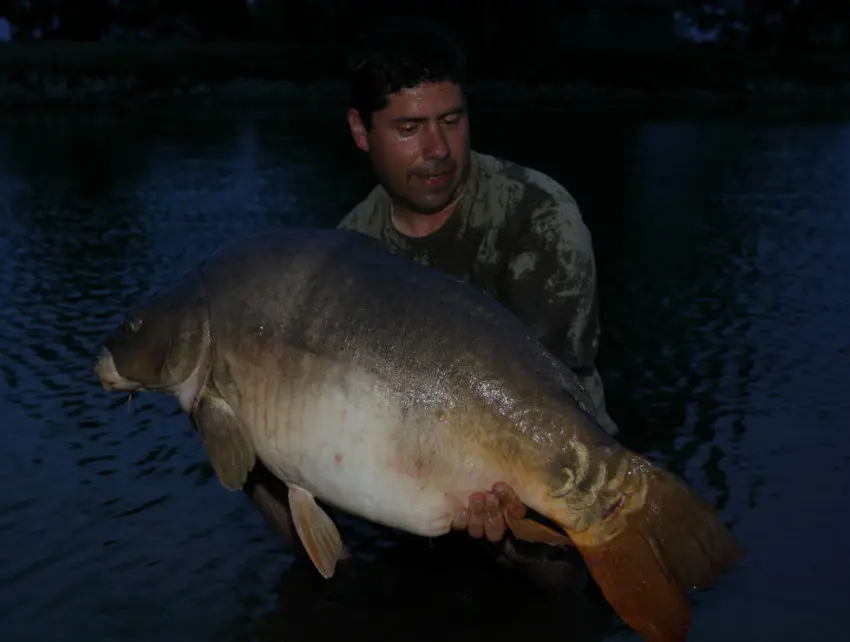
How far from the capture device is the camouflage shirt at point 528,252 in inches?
152

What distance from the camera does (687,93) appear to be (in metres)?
35.6

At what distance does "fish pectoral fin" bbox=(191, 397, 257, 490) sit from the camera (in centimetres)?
333

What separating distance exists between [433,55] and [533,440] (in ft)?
4.73

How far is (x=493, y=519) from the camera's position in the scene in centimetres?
316

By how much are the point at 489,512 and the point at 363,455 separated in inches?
15.0

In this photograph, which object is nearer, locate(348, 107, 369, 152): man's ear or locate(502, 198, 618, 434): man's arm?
locate(502, 198, 618, 434): man's arm

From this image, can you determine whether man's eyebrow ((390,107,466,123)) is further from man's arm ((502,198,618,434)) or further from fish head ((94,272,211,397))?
fish head ((94,272,211,397))

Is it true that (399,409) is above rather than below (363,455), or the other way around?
above

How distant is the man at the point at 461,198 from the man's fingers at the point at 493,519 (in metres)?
0.79

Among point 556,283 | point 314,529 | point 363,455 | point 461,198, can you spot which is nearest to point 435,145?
point 461,198

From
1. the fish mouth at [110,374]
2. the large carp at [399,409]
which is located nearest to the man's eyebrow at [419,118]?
the large carp at [399,409]

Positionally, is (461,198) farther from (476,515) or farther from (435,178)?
(476,515)

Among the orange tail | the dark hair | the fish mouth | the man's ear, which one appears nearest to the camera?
the orange tail

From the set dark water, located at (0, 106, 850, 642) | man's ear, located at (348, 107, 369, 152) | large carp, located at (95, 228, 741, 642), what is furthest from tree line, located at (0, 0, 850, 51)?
large carp, located at (95, 228, 741, 642)
